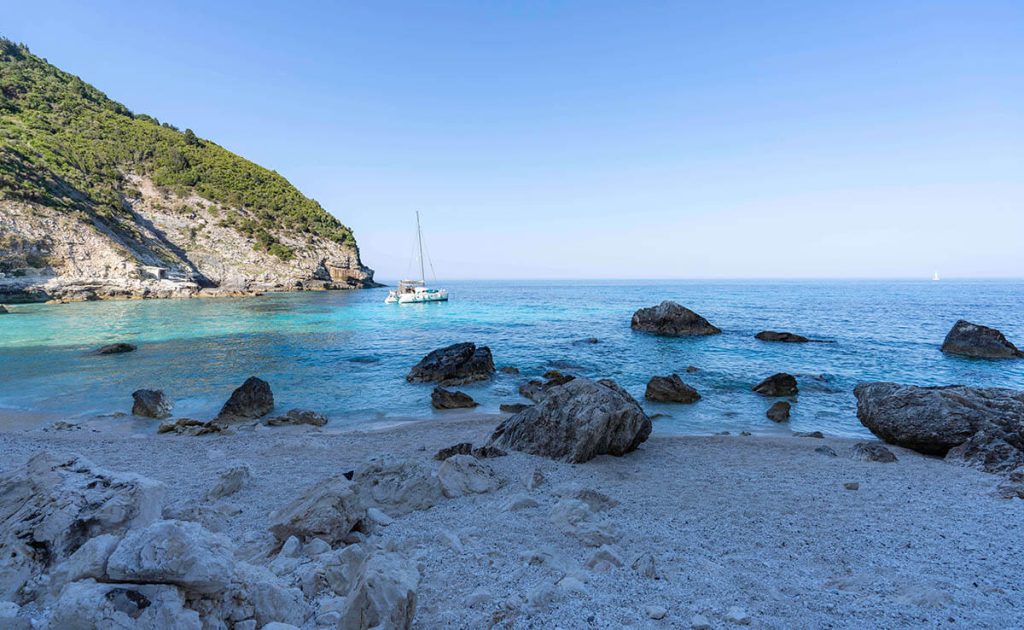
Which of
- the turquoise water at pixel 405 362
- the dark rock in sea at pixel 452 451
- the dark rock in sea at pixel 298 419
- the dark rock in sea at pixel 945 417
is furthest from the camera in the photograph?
the turquoise water at pixel 405 362

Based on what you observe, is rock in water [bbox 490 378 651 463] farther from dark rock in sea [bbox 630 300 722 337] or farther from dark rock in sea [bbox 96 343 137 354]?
dark rock in sea [bbox 96 343 137 354]

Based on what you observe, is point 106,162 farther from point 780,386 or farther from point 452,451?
point 780,386

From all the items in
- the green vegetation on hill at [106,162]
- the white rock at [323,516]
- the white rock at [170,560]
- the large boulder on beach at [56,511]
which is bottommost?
the white rock at [323,516]

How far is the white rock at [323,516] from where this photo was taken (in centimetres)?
528

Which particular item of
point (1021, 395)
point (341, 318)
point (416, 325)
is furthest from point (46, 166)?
point (1021, 395)

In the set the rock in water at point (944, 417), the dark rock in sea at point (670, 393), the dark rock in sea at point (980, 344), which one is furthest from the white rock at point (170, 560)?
the dark rock in sea at point (980, 344)

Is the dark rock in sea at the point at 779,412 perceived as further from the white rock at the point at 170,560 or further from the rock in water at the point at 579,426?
the white rock at the point at 170,560

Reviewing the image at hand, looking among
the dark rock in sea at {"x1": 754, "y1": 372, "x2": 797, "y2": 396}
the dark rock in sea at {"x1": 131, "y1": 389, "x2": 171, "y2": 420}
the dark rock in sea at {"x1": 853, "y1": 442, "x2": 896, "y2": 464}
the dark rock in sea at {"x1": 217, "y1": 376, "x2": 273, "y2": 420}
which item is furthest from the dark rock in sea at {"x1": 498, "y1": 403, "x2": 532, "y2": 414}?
the dark rock in sea at {"x1": 131, "y1": 389, "x2": 171, "y2": 420}

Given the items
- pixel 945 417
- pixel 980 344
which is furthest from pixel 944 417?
pixel 980 344

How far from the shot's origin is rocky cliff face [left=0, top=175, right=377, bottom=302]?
2190 inches

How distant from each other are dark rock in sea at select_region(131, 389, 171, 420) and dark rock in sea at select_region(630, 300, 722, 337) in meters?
30.8

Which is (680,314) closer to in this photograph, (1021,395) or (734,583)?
(1021,395)

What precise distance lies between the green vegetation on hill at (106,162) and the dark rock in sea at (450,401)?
252 feet

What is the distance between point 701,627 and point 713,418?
11282 millimetres
